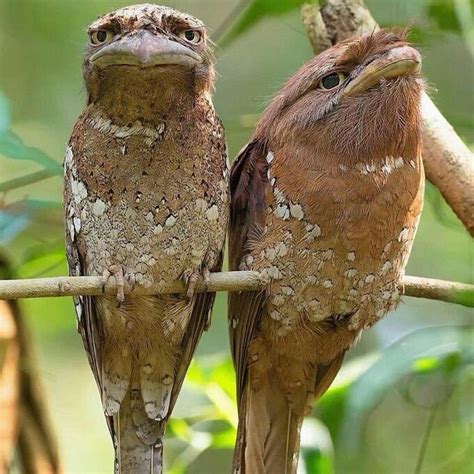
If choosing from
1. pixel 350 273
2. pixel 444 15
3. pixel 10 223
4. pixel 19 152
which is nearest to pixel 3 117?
pixel 19 152

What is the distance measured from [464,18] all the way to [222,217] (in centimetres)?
112

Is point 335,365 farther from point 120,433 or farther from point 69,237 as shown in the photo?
point 69,237

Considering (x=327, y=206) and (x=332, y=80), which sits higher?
(x=332, y=80)

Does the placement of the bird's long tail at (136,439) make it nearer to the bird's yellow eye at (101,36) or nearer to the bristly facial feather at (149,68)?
the bristly facial feather at (149,68)

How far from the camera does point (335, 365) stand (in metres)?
2.94

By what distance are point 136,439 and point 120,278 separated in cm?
60

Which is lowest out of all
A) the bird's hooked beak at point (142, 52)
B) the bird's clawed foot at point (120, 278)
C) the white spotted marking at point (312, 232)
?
the bird's clawed foot at point (120, 278)

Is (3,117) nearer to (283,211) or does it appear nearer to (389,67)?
(283,211)

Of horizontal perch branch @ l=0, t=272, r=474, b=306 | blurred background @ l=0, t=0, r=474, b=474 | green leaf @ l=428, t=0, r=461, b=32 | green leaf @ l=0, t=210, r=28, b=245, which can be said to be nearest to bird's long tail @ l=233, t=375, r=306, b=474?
blurred background @ l=0, t=0, r=474, b=474

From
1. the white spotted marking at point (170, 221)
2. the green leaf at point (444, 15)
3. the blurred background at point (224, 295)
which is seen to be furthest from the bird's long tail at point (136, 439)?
the green leaf at point (444, 15)

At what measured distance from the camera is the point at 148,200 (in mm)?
2586

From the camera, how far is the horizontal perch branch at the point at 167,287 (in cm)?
220

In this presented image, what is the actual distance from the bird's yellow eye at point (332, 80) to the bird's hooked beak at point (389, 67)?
6cm

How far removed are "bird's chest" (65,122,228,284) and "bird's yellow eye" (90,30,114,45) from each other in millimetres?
257
